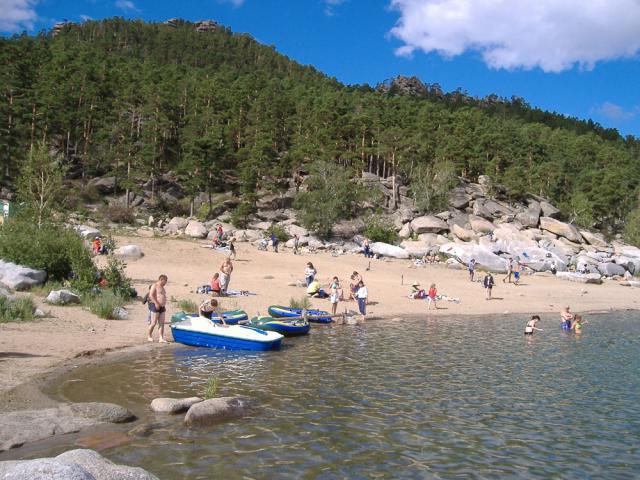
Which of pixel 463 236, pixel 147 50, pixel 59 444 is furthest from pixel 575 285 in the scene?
pixel 147 50

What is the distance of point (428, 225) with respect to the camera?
51594 millimetres

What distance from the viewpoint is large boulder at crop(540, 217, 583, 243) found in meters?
56.2

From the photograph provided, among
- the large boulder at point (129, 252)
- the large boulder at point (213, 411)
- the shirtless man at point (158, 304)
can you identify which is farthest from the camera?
the large boulder at point (129, 252)

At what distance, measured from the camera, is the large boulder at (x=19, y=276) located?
1898 cm

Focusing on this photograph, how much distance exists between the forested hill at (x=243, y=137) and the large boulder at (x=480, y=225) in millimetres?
7200

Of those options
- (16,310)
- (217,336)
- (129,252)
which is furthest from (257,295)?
(129,252)

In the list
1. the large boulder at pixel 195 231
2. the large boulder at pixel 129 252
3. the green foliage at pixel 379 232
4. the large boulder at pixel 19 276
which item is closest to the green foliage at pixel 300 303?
the large boulder at pixel 19 276

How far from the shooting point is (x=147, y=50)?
12331cm

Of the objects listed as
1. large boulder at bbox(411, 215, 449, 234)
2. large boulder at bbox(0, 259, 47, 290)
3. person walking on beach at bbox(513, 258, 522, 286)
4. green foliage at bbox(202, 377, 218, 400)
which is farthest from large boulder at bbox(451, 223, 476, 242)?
green foliage at bbox(202, 377, 218, 400)

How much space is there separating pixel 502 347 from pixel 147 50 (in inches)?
4924

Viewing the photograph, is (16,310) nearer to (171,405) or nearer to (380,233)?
(171,405)

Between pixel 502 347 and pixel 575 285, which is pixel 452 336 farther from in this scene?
pixel 575 285

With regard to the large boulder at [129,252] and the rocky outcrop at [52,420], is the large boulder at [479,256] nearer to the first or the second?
the large boulder at [129,252]

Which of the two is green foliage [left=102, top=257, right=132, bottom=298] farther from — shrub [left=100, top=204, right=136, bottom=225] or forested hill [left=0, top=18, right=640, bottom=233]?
forested hill [left=0, top=18, right=640, bottom=233]
